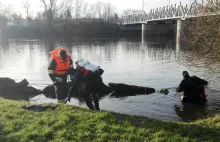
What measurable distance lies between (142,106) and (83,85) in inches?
161

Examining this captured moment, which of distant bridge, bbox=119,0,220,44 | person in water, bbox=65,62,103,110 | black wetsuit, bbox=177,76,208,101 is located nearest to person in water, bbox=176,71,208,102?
black wetsuit, bbox=177,76,208,101

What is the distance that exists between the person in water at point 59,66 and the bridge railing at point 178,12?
6.41 meters

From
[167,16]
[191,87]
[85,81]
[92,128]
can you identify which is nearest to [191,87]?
[191,87]

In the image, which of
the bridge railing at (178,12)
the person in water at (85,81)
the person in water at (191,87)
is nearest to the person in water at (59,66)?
the person in water at (85,81)

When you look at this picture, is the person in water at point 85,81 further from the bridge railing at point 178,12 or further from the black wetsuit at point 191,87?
the bridge railing at point 178,12

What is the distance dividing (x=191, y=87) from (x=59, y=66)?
6.18m

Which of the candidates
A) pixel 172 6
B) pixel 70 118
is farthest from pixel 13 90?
pixel 172 6

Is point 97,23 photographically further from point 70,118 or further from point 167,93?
point 70,118

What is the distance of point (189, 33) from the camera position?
15094mm

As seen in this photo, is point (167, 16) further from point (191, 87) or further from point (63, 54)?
point (63, 54)

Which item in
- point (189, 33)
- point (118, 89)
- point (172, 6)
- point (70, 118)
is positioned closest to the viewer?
point (70, 118)

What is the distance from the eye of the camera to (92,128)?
718cm

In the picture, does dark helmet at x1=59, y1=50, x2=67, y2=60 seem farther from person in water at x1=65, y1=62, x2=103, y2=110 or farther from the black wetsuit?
the black wetsuit

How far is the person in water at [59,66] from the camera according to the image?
11.5 metres
